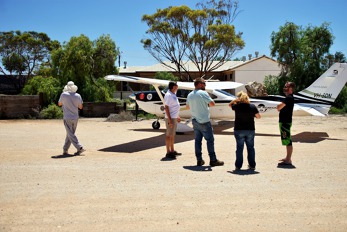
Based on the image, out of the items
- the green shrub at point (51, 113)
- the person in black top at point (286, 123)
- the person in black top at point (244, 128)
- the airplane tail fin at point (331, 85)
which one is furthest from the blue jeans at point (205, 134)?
the green shrub at point (51, 113)

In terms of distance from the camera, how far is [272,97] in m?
16.0

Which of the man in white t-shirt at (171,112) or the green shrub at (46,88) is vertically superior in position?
the green shrub at (46,88)

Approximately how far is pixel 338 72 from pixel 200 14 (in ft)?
109

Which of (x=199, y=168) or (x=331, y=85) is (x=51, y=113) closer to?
(x=331, y=85)

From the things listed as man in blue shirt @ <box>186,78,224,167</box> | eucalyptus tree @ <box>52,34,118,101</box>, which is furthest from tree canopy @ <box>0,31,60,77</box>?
man in blue shirt @ <box>186,78,224,167</box>

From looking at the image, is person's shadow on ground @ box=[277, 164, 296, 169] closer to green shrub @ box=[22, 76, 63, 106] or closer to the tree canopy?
green shrub @ box=[22, 76, 63, 106]

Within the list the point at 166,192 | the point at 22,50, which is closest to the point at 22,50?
the point at 22,50

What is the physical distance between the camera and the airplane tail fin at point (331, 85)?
14.1 meters

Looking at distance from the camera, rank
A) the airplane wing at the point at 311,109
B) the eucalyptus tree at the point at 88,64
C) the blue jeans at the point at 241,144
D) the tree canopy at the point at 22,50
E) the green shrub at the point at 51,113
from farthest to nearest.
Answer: the tree canopy at the point at 22,50
the eucalyptus tree at the point at 88,64
the green shrub at the point at 51,113
the airplane wing at the point at 311,109
the blue jeans at the point at 241,144

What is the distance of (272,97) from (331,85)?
242cm

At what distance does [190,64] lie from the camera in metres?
53.7

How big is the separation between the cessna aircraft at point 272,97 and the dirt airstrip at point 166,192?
12.3ft

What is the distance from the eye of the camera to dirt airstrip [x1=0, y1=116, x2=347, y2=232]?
4.87m

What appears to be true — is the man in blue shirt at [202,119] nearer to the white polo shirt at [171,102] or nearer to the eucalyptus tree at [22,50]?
the white polo shirt at [171,102]
